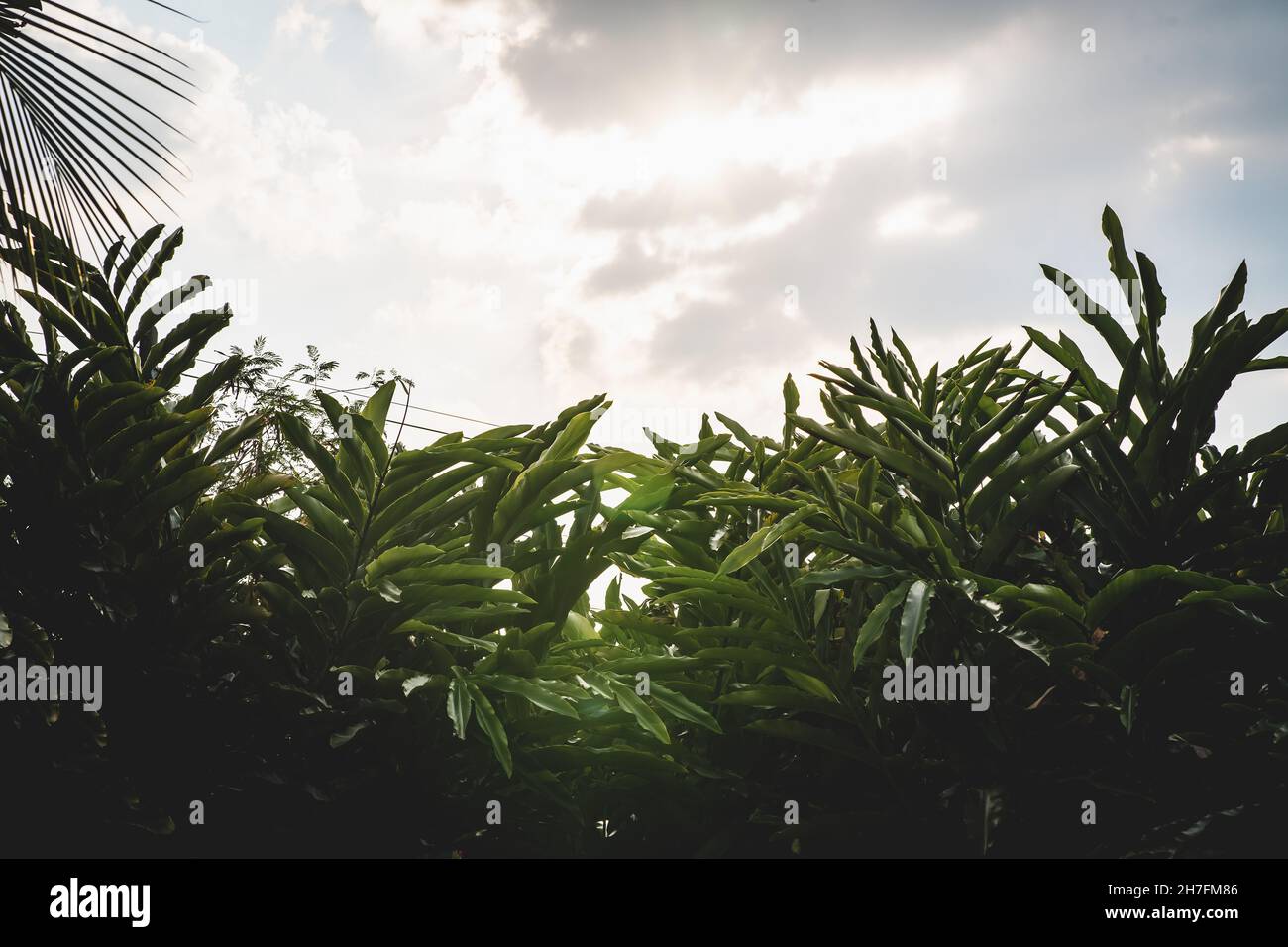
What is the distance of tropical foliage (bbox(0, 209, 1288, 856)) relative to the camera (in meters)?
1.46

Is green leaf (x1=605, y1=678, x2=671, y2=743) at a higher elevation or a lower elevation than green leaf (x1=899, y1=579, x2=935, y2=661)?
lower

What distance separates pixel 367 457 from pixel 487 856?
0.73 metres

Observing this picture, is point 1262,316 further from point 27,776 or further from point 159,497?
point 27,776

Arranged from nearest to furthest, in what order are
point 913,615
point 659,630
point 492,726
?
point 913,615, point 492,726, point 659,630

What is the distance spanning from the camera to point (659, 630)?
5.90 feet

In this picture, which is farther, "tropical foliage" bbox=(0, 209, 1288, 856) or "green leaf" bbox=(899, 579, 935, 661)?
"tropical foliage" bbox=(0, 209, 1288, 856)

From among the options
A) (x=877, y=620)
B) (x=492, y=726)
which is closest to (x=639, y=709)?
(x=492, y=726)

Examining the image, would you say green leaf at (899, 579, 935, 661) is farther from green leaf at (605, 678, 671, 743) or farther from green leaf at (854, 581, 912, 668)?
green leaf at (605, 678, 671, 743)

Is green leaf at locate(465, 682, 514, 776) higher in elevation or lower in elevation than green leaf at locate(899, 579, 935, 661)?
lower

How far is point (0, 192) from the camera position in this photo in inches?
81.0

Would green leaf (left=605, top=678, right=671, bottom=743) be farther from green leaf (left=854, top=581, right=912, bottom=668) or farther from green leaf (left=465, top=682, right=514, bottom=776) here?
green leaf (left=854, top=581, right=912, bottom=668)

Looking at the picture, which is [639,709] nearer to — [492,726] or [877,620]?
[492,726]

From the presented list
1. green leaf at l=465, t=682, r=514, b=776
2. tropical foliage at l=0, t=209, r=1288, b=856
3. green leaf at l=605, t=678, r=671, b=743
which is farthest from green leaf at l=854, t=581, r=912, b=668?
green leaf at l=465, t=682, r=514, b=776

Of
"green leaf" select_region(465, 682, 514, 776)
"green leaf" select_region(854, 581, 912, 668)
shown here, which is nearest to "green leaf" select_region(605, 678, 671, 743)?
"green leaf" select_region(465, 682, 514, 776)
